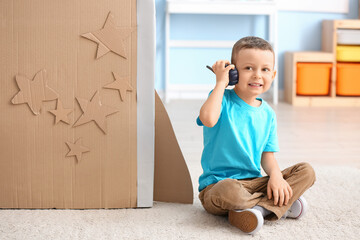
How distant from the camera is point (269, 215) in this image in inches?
47.4

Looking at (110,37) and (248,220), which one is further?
(110,37)

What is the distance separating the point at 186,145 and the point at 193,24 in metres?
1.70

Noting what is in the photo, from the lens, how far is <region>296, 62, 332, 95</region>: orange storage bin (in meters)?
3.41

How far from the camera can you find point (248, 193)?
1.18 metres

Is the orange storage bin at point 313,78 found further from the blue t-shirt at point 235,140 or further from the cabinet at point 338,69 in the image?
the blue t-shirt at point 235,140

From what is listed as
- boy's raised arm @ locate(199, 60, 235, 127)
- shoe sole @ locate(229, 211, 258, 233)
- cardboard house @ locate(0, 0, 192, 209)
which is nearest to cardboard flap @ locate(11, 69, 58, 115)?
cardboard house @ locate(0, 0, 192, 209)

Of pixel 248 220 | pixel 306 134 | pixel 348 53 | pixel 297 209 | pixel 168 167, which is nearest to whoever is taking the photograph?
pixel 248 220

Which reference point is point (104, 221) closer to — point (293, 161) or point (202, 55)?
point (293, 161)

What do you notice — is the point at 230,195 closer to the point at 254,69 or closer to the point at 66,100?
the point at 254,69

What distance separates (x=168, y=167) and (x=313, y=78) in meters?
2.32

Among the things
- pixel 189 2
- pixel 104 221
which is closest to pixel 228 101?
pixel 104 221

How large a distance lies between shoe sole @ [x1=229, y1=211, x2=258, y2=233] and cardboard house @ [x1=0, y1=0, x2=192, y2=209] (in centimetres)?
26

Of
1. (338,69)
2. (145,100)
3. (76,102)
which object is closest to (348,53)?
(338,69)

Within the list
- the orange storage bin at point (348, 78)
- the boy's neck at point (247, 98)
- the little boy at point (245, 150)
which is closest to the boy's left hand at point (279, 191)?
the little boy at point (245, 150)
